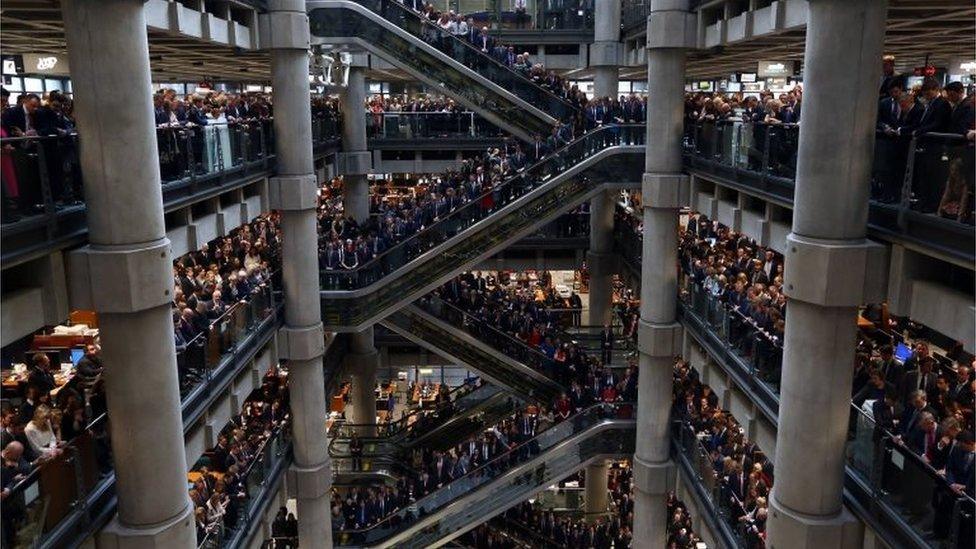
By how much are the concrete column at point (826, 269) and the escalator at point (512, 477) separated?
10196 mm

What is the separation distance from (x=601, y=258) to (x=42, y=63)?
18.2 meters

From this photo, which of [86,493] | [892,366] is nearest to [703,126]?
[892,366]

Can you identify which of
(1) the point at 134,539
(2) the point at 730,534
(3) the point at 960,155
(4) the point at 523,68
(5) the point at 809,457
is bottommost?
(2) the point at 730,534

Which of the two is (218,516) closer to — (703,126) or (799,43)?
(703,126)

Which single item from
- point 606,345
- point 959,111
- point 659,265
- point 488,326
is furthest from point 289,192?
point 959,111

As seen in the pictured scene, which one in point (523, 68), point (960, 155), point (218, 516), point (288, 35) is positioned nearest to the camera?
point (960, 155)

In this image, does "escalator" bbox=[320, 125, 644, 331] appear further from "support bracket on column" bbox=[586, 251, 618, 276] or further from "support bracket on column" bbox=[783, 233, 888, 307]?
"support bracket on column" bbox=[783, 233, 888, 307]

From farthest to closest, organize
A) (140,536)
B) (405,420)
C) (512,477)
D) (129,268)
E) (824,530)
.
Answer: (405,420)
(512,477)
(824,530)
(140,536)
(129,268)

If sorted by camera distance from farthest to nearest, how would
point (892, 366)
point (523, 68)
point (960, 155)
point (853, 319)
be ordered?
point (523, 68), point (892, 366), point (853, 319), point (960, 155)

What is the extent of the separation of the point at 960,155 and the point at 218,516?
1251 cm

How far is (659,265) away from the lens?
19422 millimetres

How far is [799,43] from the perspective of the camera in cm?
1750

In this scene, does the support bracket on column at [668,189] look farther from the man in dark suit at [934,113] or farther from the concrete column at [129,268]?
the concrete column at [129,268]

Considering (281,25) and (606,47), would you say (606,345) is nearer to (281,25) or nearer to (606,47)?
(606,47)
